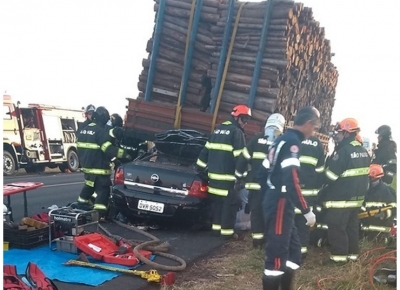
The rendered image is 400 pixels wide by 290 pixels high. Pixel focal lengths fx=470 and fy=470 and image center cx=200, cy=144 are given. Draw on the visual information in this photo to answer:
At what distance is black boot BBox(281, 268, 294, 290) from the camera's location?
470 centimetres

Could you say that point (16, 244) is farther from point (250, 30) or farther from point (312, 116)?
point (250, 30)

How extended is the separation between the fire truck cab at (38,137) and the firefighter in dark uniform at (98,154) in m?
8.27

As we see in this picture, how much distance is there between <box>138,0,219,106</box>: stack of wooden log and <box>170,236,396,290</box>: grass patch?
12.0 ft

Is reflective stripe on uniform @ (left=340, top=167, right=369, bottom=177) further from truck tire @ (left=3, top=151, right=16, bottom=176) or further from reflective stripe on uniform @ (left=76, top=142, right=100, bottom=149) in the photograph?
truck tire @ (left=3, top=151, right=16, bottom=176)

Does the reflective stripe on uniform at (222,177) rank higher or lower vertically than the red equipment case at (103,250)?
higher

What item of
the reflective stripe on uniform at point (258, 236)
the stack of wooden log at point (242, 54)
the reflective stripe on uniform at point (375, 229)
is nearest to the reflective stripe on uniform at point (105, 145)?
the stack of wooden log at point (242, 54)

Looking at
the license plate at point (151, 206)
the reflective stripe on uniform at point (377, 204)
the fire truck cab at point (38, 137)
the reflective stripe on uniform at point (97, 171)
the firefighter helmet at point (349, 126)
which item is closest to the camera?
the firefighter helmet at point (349, 126)

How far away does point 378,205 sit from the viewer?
21.3 feet

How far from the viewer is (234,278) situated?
541cm

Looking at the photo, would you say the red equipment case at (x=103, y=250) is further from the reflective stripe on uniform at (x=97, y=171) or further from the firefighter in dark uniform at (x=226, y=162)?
the reflective stripe on uniform at (x=97, y=171)

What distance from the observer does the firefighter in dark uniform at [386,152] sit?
869 centimetres

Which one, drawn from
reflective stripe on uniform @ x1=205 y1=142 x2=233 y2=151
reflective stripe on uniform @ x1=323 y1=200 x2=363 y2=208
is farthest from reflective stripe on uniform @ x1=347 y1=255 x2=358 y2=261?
reflective stripe on uniform @ x1=205 y1=142 x2=233 y2=151

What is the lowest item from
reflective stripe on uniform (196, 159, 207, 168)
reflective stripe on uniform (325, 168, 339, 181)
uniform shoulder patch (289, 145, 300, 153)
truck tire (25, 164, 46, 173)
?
truck tire (25, 164, 46, 173)

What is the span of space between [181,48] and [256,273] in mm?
4984
